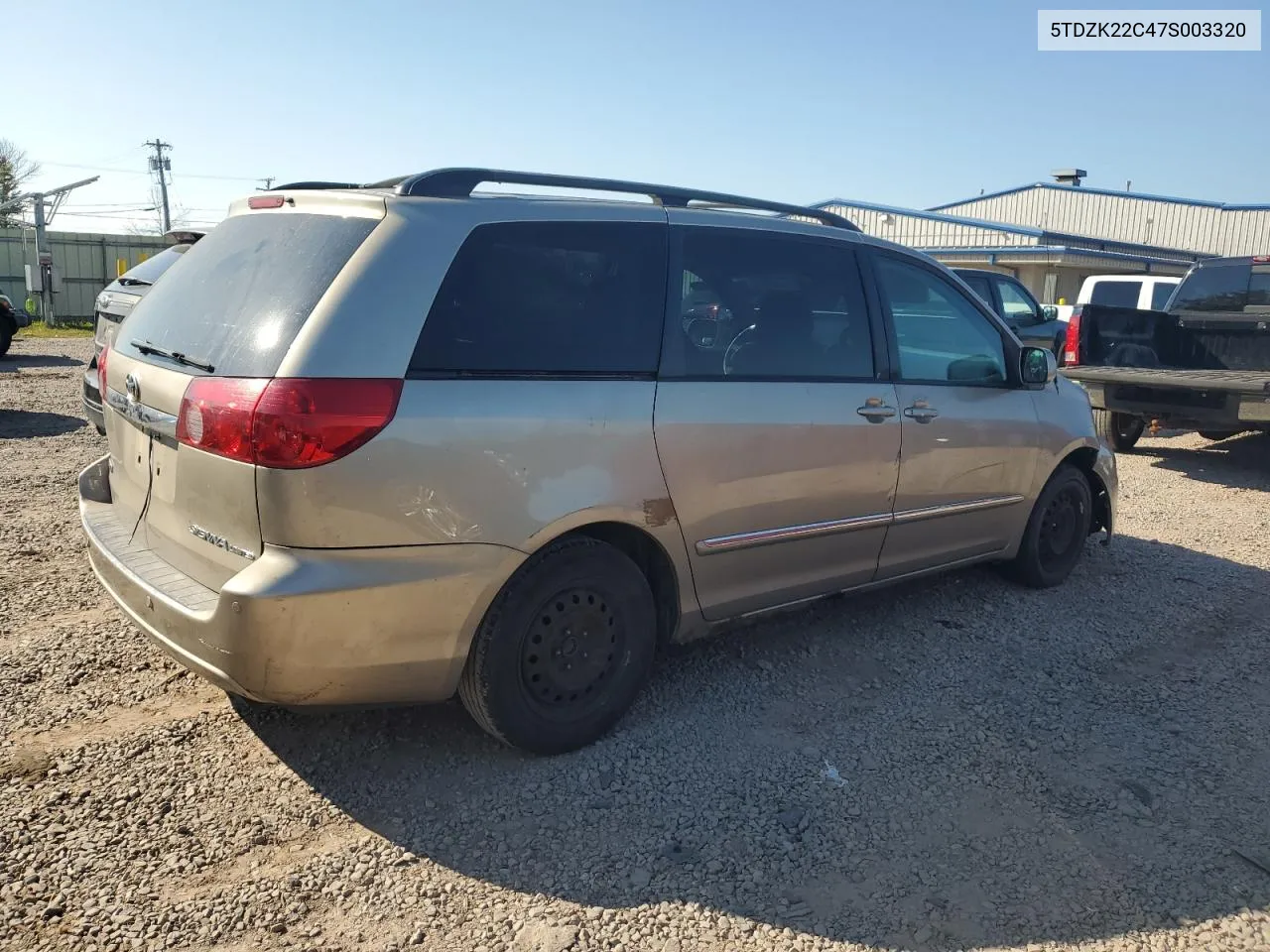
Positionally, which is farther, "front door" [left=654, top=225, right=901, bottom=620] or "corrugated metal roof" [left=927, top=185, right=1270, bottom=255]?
"corrugated metal roof" [left=927, top=185, right=1270, bottom=255]

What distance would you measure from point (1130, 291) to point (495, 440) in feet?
51.6

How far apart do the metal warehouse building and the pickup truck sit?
19.1m

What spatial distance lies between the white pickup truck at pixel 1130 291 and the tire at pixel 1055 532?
10.5 m

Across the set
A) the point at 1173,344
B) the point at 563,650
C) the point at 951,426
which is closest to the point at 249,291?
the point at 563,650

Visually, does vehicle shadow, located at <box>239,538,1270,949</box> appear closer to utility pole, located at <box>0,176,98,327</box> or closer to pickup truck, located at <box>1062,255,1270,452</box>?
A: pickup truck, located at <box>1062,255,1270,452</box>

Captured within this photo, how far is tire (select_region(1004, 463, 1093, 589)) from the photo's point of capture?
544 centimetres

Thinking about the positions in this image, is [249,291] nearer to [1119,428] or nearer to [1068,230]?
[1119,428]

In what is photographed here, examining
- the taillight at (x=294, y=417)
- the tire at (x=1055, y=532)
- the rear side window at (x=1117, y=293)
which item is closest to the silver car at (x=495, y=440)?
the taillight at (x=294, y=417)

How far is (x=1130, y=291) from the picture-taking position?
16.0 meters

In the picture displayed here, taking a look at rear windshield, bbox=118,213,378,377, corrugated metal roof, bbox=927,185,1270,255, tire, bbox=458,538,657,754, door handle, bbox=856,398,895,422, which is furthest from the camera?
corrugated metal roof, bbox=927,185,1270,255

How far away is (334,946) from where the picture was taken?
253cm

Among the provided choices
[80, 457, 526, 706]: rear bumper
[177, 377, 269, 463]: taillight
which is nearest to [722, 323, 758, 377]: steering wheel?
[80, 457, 526, 706]: rear bumper

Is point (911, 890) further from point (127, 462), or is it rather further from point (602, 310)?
point (127, 462)

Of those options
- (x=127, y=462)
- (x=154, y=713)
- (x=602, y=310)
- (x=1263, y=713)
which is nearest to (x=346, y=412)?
(x=602, y=310)
